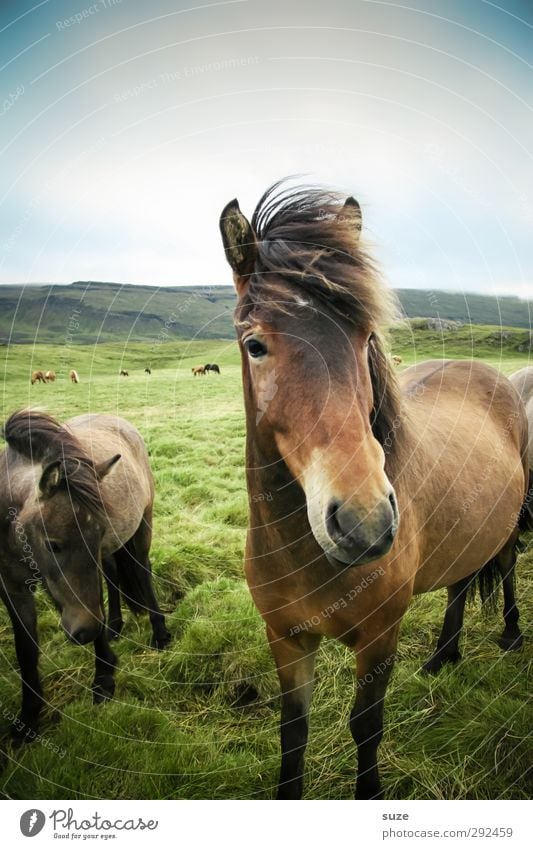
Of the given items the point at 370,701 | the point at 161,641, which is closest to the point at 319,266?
the point at 370,701

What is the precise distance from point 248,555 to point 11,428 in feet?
6.06

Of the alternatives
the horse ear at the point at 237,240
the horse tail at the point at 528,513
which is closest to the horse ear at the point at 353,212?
the horse ear at the point at 237,240

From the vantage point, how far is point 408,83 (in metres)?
2.54

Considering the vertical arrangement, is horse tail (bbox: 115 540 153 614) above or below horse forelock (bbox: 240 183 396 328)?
below

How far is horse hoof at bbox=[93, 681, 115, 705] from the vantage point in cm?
325

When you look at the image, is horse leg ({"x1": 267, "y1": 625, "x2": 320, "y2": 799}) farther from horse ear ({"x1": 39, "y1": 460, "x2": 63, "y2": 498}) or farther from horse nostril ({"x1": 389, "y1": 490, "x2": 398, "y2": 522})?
horse ear ({"x1": 39, "y1": 460, "x2": 63, "y2": 498})

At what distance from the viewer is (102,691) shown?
333cm

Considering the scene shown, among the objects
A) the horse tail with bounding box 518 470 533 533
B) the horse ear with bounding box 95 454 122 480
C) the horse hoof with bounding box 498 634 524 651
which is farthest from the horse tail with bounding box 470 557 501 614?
the horse ear with bounding box 95 454 122 480

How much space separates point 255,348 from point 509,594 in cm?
329

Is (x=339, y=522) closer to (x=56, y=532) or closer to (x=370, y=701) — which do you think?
(x=370, y=701)

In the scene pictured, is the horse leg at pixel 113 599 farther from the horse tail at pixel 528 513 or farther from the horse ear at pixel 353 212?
the horse tail at pixel 528 513

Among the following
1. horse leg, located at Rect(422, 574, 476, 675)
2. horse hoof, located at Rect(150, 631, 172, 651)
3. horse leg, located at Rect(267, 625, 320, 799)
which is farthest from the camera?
horse hoof, located at Rect(150, 631, 172, 651)
